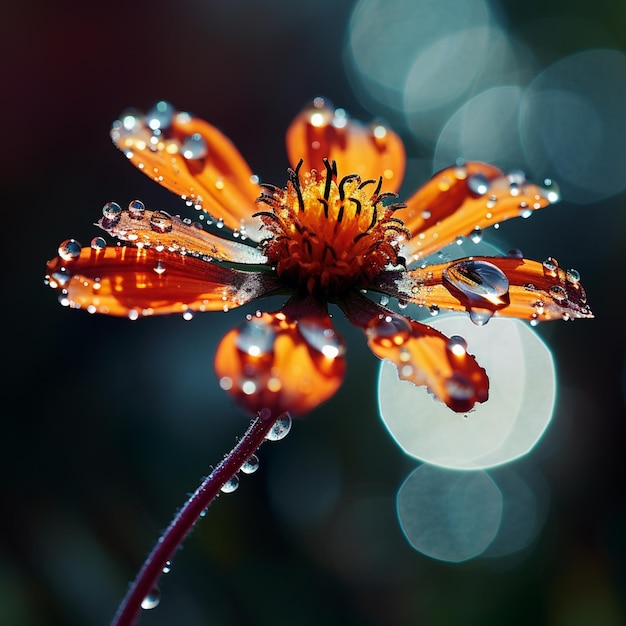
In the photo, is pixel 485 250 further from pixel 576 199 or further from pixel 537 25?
pixel 537 25

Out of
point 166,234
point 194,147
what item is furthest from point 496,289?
point 194,147

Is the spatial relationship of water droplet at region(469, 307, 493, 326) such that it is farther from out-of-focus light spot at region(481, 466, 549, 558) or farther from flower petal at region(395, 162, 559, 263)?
out-of-focus light spot at region(481, 466, 549, 558)

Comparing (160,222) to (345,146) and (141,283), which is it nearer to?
(141,283)

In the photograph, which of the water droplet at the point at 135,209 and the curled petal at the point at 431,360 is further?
the water droplet at the point at 135,209

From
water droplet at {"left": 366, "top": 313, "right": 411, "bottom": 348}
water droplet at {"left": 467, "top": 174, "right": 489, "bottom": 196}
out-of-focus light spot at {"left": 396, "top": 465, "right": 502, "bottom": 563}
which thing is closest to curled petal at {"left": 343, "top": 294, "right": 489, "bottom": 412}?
water droplet at {"left": 366, "top": 313, "right": 411, "bottom": 348}

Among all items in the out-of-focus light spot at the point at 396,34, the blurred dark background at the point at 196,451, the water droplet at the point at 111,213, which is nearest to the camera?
the water droplet at the point at 111,213

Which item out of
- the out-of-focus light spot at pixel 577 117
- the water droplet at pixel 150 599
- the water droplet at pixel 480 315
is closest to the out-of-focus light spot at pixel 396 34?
the out-of-focus light spot at pixel 577 117

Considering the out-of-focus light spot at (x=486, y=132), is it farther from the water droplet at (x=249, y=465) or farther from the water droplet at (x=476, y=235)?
the water droplet at (x=249, y=465)
